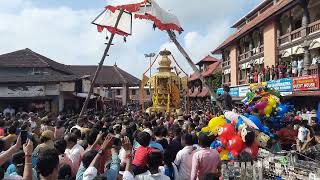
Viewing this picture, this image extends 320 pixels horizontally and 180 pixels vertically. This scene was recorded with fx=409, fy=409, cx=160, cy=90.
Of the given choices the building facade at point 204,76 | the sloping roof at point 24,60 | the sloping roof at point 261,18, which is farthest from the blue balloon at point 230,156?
the building facade at point 204,76

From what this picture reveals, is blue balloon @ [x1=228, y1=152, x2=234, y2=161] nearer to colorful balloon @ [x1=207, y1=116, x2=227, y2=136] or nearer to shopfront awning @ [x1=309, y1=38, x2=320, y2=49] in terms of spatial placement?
colorful balloon @ [x1=207, y1=116, x2=227, y2=136]

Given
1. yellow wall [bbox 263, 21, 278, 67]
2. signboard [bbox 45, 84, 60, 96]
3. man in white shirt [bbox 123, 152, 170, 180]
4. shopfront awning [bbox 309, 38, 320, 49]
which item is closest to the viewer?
man in white shirt [bbox 123, 152, 170, 180]

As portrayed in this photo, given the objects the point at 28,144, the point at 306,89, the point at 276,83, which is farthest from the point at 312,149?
the point at 276,83

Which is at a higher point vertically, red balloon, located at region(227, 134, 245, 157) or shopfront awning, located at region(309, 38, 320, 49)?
shopfront awning, located at region(309, 38, 320, 49)

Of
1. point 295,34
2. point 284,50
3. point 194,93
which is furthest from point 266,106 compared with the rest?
point 194,93

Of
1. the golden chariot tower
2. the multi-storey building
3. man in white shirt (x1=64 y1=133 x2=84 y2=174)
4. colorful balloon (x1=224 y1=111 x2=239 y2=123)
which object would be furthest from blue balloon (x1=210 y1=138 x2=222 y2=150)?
the golden chariot tower

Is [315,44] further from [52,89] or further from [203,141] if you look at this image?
[203,141]

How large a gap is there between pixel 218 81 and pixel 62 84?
22.1 m

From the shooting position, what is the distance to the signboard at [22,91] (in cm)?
2609

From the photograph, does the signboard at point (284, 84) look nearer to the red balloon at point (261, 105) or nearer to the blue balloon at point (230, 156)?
the red balloon at point (261, 105)

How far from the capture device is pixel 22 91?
2619 centimetres

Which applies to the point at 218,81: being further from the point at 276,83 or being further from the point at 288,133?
the point at 288,133

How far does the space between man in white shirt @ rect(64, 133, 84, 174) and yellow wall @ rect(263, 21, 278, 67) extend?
864 inches

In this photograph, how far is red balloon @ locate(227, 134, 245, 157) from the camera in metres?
7.43
